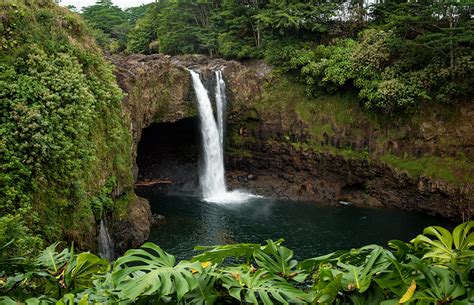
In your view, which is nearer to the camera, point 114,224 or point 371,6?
point 114,224

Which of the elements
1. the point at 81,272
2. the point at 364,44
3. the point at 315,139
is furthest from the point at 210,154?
the point at 81,272

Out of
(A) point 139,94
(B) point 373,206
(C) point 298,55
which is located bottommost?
(B) point 373,206

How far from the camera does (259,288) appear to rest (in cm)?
228

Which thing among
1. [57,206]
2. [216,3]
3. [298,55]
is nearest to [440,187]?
[298,55]

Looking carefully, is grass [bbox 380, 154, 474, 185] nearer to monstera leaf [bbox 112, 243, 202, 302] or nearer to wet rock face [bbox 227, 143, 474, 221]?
wet rock face [bbox 227, 143, 474, 221]

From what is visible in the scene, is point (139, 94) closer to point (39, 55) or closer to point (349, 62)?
point (39, 55)

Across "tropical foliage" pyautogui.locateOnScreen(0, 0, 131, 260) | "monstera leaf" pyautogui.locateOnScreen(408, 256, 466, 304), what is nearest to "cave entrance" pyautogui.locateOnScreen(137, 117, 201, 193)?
"tropical foliage" pyautogui.locateOnScreen(0, 0, 131, 260)

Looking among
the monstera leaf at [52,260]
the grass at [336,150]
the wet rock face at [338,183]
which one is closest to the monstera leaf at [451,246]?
the monstera leaf at [52,260]

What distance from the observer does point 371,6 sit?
835 inches

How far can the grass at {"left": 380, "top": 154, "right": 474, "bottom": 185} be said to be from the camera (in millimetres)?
16922

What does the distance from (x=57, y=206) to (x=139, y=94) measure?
357 inches

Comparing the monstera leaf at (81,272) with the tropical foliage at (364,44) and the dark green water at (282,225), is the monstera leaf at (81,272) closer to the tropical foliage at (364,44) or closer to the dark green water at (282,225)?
the dark green water at (282,225)

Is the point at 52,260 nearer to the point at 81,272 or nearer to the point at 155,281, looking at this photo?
the point at 81,272

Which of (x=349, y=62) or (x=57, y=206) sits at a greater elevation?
(x=349, y=62)
